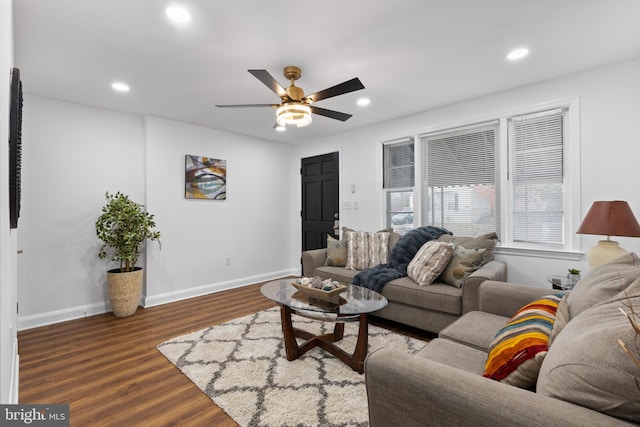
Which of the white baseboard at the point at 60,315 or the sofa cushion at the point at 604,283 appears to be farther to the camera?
the white baseboard at the point at 60,315

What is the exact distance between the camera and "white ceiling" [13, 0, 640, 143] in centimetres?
192

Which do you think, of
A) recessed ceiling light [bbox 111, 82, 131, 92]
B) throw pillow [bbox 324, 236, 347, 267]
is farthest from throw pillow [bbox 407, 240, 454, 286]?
recessed ceiling light [bbox 111, 82, 131, 92]

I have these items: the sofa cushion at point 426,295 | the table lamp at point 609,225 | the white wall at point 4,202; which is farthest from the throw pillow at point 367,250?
the white wall at point 4,202

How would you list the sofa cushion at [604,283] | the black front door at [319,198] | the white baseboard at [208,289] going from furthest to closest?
the black front door at [319,198], the white baseboard at [208,289], the sofa cushion at [604,283]

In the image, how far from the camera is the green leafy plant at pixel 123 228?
3.39 m

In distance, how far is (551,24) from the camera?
209cm

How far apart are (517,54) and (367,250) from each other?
7.79ft

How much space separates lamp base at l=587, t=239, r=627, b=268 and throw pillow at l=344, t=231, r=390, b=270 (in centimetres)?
185

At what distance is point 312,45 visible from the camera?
230 cm

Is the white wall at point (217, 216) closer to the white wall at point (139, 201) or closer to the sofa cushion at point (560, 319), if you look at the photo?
the white wall at point (139, 201)

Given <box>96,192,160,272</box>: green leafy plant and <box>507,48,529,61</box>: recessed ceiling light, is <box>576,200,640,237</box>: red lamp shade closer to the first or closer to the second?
<box>507,48,529,61</box>: recessed ceiling light

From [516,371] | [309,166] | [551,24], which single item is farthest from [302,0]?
[309,166]

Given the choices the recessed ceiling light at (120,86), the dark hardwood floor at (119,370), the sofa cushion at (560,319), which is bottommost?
the dark hardwood floor at (119,370)

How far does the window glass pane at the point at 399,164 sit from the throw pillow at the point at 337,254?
1157 millimetres
